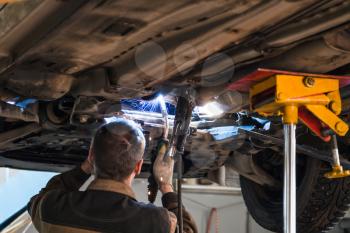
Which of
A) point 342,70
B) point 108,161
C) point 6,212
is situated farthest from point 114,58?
point 6,212

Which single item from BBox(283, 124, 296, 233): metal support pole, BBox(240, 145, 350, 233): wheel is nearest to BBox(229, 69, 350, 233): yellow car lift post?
BBox(283, 124, 296, 233): metal support pole

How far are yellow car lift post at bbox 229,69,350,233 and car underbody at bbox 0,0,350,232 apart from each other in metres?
0.05

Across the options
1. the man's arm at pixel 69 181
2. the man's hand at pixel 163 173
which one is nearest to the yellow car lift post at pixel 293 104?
the man's hand at pixel 163 173

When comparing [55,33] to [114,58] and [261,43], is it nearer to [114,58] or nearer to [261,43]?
[114,58]

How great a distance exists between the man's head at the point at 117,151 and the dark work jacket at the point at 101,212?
38mm

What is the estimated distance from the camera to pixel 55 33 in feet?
5.49

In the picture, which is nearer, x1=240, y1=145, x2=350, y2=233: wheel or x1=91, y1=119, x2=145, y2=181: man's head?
x1=91, y1=119, x2=145, y2=181: man's head

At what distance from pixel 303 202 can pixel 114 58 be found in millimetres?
1700

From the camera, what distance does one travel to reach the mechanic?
1859 mm

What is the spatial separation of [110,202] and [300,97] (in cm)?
73

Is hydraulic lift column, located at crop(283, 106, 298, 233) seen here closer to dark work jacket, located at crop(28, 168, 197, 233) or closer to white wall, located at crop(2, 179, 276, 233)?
dark work jacket, located at crop(28, 168, 197, 233)

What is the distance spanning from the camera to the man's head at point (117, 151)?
191cm

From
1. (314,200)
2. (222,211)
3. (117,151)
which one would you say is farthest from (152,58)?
(222,211)

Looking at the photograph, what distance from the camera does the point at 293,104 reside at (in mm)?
1830
